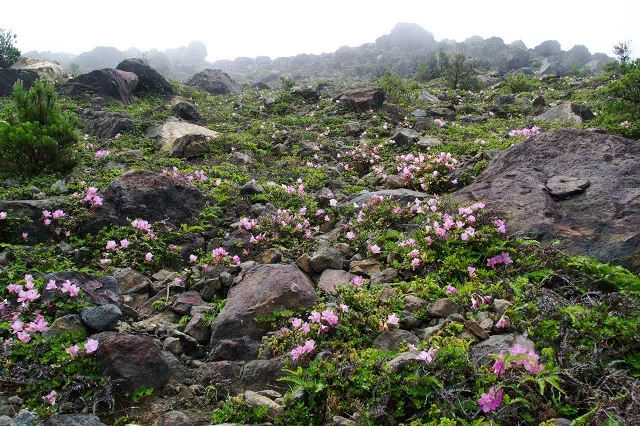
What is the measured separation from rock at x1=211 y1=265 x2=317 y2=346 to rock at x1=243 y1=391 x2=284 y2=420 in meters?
0.94

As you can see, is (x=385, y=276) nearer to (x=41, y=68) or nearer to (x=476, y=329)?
(x=476, y=329)

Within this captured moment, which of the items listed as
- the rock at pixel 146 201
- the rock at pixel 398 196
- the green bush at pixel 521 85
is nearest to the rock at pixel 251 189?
the rock at pixel 146 201

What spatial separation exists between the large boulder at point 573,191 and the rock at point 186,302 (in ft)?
13.3

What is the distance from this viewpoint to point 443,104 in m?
16.7

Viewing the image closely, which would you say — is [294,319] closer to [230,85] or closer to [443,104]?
[443,104]

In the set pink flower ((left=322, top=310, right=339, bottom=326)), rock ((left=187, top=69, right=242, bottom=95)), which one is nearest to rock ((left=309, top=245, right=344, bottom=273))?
pink flower ((left=322, top=310, right=339, bottom=326))

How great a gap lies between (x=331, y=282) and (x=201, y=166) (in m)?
6.04

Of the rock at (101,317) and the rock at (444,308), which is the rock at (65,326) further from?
the rock at (444,308)

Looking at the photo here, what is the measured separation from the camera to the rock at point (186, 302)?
495cm

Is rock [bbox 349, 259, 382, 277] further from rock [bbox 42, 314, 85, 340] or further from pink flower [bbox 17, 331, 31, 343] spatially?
pink flower [bbox 17, 331, 31, 343]

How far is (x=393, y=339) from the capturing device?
3.78 meters

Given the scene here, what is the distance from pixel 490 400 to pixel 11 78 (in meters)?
22.1

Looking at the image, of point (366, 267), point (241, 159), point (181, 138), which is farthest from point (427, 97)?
point (366, 267)

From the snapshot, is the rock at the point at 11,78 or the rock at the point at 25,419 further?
the rock at the point at 11,78
